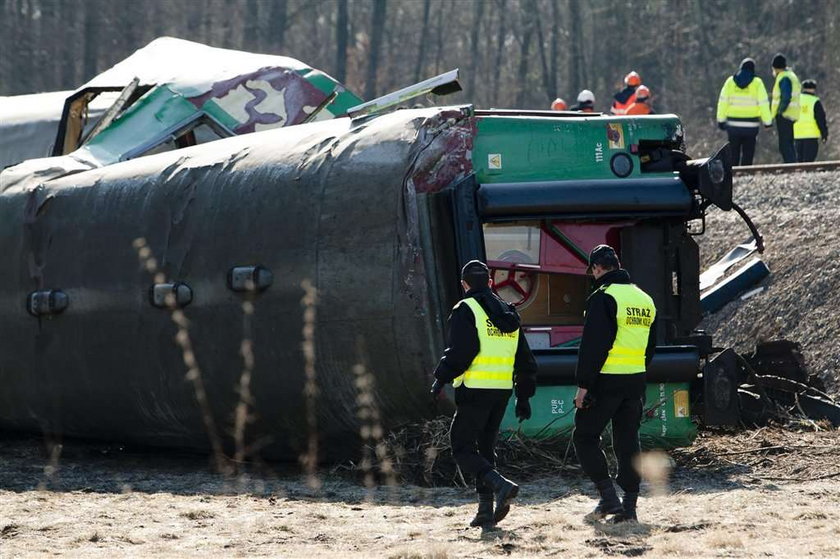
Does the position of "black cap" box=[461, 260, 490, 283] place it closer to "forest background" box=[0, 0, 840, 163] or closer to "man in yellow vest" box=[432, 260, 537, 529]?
"man in yellow vest" box=[432, 260, 537, 529]

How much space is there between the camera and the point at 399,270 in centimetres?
901

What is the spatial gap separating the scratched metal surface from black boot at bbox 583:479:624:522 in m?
1.58

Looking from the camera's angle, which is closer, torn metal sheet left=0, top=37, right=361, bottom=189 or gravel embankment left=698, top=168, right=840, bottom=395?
torn metal sheet left=0, top=37, right=361, bottom=189

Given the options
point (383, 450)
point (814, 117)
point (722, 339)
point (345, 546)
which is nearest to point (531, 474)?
point (383, 450)

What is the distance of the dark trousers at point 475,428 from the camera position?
769cm

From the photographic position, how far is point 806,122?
21.0 m

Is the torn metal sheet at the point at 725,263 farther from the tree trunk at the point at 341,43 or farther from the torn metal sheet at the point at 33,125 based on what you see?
the tree trunk at the point at 341,43

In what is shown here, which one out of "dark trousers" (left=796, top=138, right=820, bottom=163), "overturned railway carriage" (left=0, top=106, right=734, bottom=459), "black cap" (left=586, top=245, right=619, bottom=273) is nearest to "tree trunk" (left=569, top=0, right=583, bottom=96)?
"dark trousers" (left=796, top=138, right=820, bottom=163)

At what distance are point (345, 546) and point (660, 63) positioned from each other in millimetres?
29660

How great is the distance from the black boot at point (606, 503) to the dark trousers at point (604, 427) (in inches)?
1.4

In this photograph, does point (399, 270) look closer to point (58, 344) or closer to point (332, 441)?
point (332, 441)

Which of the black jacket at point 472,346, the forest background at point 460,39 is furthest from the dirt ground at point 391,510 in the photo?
the forest background at point 460,39

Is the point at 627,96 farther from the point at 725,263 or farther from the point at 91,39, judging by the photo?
the point at 91,39

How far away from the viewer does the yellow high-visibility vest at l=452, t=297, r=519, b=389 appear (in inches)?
303
